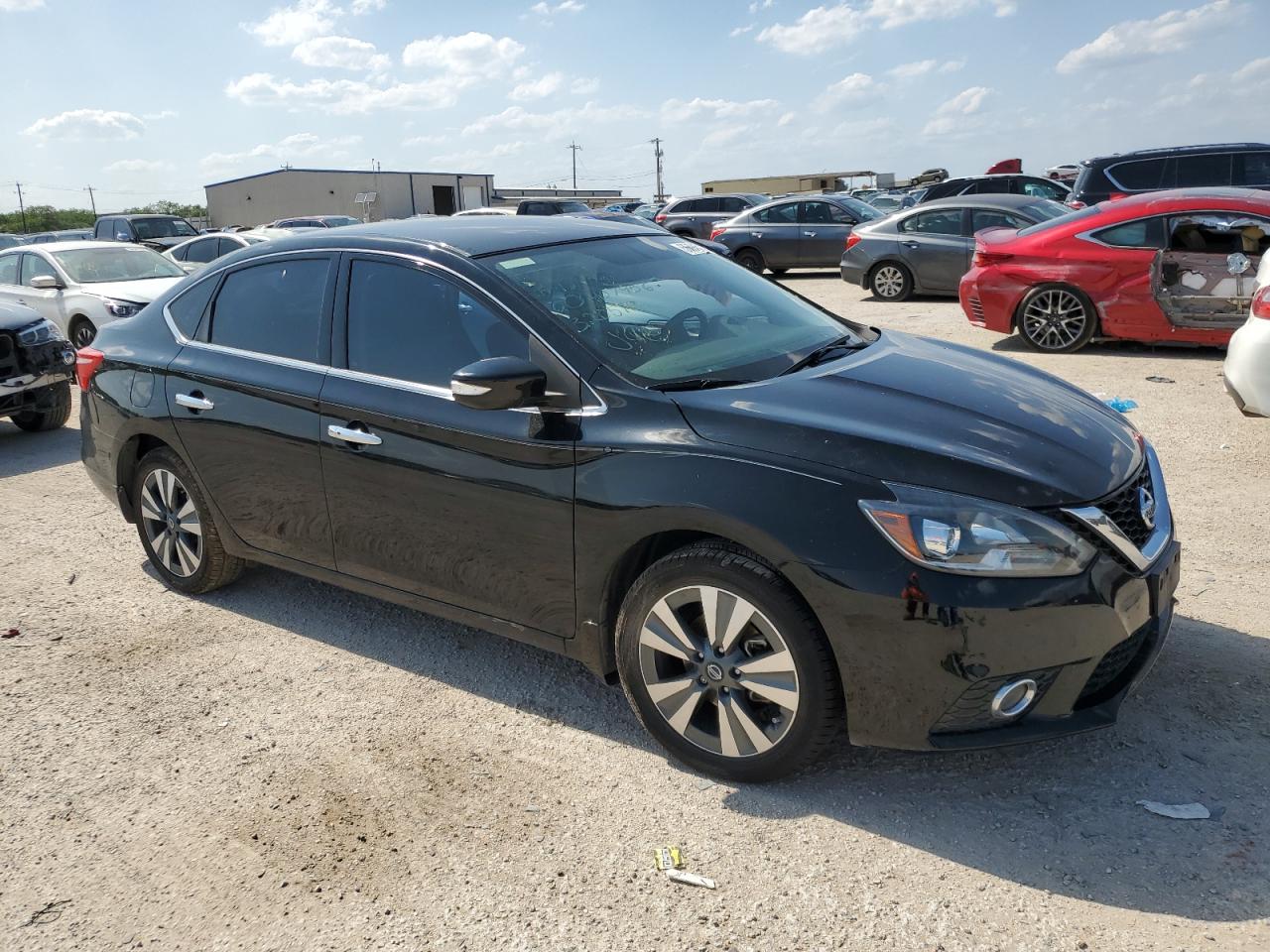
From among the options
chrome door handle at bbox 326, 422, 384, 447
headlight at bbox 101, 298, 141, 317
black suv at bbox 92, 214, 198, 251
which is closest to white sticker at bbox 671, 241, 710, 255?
chrome door handle at bbox 326, 422, 384, 447

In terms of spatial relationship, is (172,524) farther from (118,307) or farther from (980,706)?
(118,307)

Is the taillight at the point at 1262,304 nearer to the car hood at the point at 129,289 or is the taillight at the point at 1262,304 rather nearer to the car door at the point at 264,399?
the car door at the point at 264,399

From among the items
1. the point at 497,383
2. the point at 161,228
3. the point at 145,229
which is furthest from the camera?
the point at 161,228

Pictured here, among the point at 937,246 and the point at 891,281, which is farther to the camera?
the point at 891,281

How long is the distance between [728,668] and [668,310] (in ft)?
4.64

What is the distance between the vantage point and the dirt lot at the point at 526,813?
2.63 metres

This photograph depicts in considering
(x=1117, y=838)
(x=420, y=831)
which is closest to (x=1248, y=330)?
(x=1117, y=838)

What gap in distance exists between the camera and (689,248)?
176 inches

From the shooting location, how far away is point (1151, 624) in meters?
3.01

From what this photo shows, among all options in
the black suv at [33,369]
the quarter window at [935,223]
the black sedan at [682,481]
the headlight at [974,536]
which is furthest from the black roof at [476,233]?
the quarter window at [935,223]

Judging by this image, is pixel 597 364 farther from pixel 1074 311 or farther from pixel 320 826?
pixel 1074 311

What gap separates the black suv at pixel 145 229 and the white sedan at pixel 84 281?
1155 centimetres

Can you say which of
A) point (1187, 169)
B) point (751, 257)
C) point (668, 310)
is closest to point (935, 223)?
point (1187, 169)

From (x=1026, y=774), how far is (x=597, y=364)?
1.85 metres
